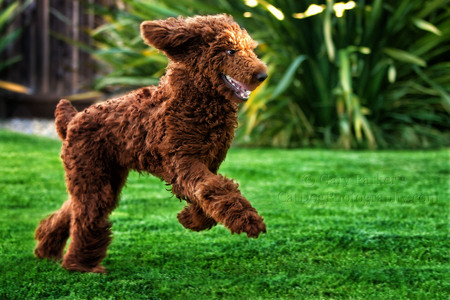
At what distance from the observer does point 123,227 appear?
375cm

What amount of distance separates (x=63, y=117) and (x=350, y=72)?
4498 millimetres

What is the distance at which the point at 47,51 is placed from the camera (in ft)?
33.8

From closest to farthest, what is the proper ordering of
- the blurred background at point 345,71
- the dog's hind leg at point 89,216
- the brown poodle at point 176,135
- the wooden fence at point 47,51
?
1. the brown poodle at point 176,135
2. the dog's hind leg at point 89,216
3. the blurred background at point 345,71
4. the wooden fence at point 47,51

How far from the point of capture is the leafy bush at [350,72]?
6.75 m

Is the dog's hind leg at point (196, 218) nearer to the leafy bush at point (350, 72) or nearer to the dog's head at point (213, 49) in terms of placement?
the dog's head at point (213, 49)

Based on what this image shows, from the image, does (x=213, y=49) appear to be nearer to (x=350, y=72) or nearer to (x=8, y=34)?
(x=350, y=72)

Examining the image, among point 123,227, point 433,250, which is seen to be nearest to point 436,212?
point 433,250

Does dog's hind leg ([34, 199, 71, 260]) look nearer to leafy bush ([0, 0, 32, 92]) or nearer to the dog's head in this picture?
the dog's head

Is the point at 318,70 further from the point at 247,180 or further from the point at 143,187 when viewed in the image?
the point at 143,187

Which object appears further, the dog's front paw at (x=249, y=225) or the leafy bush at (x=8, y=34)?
the leafy bush at (x=8, y=34)

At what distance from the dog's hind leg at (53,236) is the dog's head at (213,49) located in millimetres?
1154

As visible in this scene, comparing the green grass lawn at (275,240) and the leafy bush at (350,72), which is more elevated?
the leafy bush at (350,72)

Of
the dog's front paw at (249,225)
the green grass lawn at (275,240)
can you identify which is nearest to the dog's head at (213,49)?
the dog's front paw at (249,225)

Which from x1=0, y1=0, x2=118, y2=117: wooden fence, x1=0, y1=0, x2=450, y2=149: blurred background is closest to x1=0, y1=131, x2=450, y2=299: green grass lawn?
x1=0, y1=0, x2=450, y2=149: blurred background
